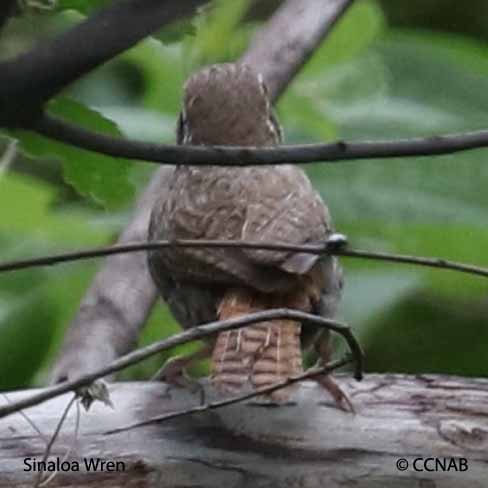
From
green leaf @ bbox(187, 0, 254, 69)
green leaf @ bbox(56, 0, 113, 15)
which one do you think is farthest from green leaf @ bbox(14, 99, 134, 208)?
green leaf @ bbox(187, 0, 254, 69)

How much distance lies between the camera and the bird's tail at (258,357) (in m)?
1.81

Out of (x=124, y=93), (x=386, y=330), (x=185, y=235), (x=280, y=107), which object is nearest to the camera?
(x=185, y=235)

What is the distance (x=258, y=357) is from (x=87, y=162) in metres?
0.43

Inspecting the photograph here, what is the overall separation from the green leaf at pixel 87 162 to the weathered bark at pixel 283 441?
10.3 inches

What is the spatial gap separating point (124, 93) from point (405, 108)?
4.37 feet

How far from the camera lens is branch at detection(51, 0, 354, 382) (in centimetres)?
218

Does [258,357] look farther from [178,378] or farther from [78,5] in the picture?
[78,5]

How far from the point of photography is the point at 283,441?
1.70 metres

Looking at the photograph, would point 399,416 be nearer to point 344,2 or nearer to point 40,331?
point 344,2

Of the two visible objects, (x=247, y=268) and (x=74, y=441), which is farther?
(x=247, y=268)

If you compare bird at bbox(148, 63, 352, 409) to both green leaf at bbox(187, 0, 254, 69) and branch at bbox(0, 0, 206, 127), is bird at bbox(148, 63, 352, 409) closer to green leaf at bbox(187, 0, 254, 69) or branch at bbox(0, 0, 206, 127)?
green leaf at bbox(187, 0, 254, 69)

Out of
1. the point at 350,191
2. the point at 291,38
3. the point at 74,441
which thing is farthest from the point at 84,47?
the point at 350,191

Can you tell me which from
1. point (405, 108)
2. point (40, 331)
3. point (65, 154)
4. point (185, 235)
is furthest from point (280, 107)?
point (65, 154)

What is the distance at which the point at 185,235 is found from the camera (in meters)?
2.16
